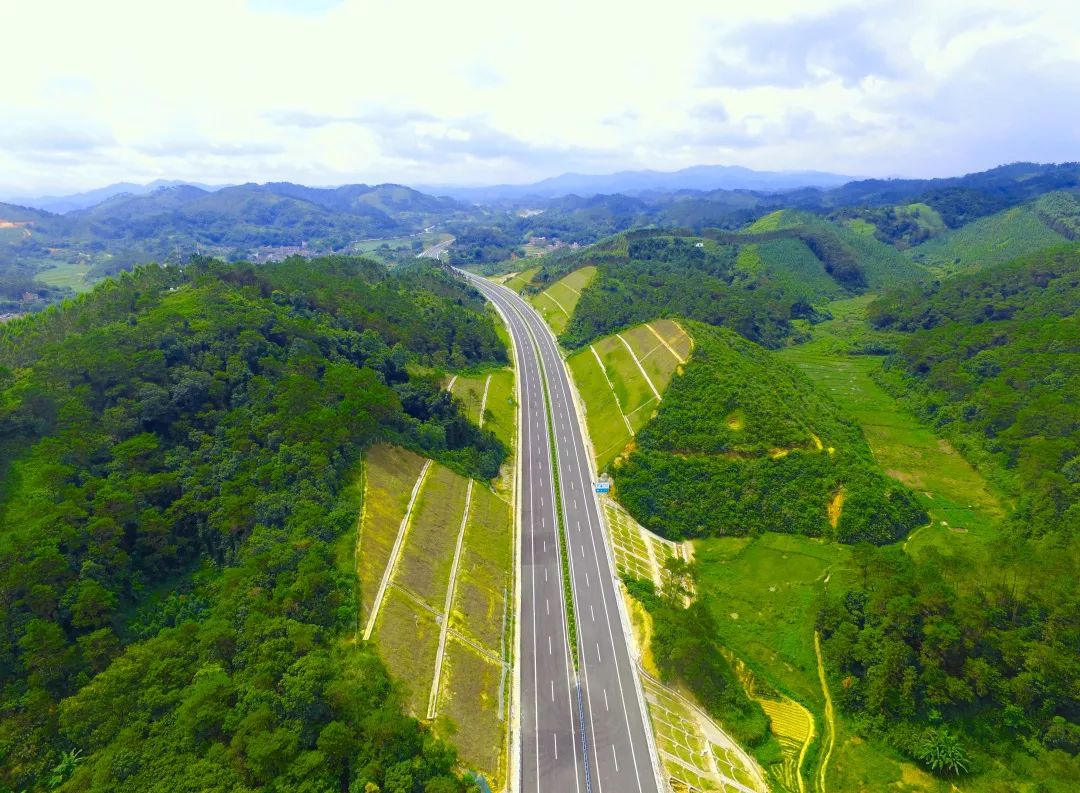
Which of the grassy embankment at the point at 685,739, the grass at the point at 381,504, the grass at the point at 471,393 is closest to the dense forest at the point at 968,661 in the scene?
the grassy embankment at the point at 685,739

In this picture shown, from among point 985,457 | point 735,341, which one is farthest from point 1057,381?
point 735,341

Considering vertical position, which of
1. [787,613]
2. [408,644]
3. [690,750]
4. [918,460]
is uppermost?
[918,460]

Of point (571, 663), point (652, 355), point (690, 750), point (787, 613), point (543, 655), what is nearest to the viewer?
point (690, 750)

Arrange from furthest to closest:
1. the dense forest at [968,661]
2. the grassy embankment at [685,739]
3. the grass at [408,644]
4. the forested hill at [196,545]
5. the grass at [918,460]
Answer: the grass at [918,460], the grass at [408,644], the grassy embankment at [685,739], the dense forest at [968,661], the forested hill at [196,545]

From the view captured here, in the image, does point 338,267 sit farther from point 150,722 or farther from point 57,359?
point 150,722

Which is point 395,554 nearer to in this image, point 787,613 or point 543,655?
point 543,655

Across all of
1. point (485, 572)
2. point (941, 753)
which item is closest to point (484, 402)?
point (485, 572)

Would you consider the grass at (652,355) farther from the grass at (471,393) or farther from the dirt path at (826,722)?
the dirt path at (826,722)
